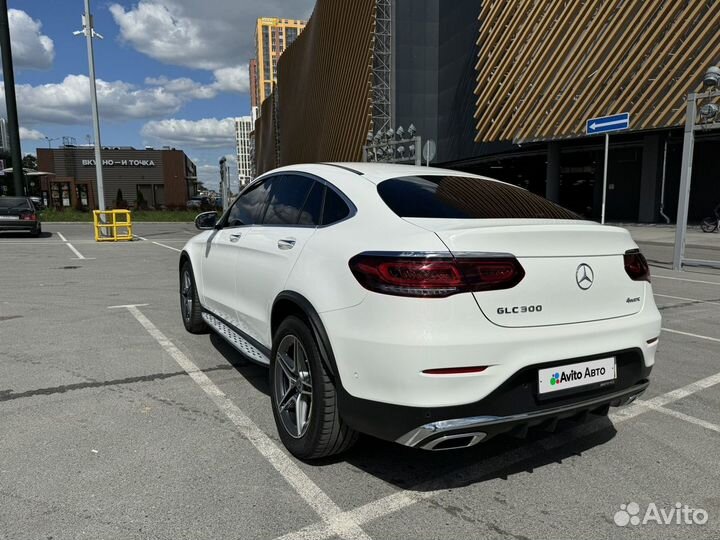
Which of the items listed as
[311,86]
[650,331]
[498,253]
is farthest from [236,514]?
[311,86]

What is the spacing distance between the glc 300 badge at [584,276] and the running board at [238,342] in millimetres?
1965

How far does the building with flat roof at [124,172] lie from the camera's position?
57.5 meters

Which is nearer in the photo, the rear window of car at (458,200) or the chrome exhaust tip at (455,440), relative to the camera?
the chrome exhaust tip at (455,440)

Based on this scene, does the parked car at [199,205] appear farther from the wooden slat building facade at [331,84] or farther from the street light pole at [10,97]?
the street light pole at [10,97]

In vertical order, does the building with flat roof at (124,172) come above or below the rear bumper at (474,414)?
Answer: above

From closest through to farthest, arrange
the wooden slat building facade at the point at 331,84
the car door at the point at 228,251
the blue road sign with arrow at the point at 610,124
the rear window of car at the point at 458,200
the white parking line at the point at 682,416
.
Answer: the rear window of car at the point at 458,200, the white parking line at the point at 682,416, the car door at the point at 228,251, the blue road sign with arrow at the point at 610,124, the wooden slat building facade at the point at 331,84

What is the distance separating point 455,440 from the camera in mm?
2426

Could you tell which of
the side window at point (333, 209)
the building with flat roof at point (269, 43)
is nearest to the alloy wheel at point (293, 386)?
the side window at point (333, 209)

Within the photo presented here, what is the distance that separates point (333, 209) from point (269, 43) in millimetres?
146689

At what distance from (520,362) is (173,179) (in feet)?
210

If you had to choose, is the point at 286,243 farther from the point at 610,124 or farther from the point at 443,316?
the point at 610,124

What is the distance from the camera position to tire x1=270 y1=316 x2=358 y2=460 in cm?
276

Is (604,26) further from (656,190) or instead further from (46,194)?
(46,194)

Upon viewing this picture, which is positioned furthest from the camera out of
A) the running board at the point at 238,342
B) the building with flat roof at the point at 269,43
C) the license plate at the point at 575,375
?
the building with flat roof at the point at 269,43
